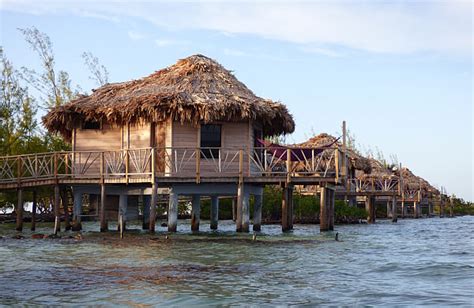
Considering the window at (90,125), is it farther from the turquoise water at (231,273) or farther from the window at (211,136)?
the turquoise water at (231,273)

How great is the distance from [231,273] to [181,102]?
960 centimetres

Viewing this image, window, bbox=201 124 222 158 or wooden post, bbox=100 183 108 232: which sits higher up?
window, bbox=201 124 222 158

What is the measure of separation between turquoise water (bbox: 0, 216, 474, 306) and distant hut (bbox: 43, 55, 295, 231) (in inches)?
148

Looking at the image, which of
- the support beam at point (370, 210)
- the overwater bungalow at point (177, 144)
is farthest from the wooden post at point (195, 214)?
the support beam at point (370, 210)

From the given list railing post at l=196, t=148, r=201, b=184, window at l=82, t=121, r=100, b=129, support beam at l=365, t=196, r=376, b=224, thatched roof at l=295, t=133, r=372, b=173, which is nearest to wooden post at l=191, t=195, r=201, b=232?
railing post at l=196, t=148, r=201, b=184

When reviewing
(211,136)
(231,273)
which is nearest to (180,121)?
(211,136)

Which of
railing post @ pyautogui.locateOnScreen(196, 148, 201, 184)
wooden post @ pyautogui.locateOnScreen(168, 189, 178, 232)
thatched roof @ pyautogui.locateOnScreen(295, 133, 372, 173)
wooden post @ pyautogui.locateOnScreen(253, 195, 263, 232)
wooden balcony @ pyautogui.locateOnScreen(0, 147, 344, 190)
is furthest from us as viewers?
thatched roof @ pyautogui.locateOnScreen(295, 133, 372, 173)

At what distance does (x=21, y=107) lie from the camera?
3547 cm

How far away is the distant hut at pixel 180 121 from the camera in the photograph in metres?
Answer: 21.4

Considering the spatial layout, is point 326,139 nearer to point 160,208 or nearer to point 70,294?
point 160,208

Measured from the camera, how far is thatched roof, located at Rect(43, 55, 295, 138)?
70.0 feet

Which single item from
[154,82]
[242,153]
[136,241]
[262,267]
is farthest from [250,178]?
[262,267]

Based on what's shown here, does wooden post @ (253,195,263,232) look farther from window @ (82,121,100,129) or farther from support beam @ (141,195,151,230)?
window @ (82,121,100,129)

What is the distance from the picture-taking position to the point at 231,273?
40.7 ft
